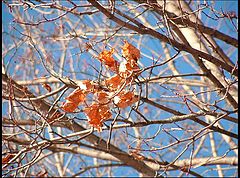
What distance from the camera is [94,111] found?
8.69 feet

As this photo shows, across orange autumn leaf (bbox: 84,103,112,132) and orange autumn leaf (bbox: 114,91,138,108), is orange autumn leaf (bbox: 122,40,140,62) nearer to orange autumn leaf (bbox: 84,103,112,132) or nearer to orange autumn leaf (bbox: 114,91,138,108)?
orange autumn leaf (bbox: 114,91,138,108)

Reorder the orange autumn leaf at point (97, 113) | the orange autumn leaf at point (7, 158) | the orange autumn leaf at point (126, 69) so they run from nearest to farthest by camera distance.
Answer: the orange autumn leaf at point (126, 69)
the orange autumn leaf at point (97, 113)
the orange autumn leaf at point (7, 158)

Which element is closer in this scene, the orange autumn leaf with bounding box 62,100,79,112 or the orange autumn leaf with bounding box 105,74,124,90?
the orange autumn leaf with bounding box 105,74,124,90

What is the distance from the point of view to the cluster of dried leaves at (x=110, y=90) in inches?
99.9

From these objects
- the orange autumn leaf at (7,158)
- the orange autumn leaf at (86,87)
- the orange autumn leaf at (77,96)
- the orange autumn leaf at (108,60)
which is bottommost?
the orange autumn leaf at (7,158)

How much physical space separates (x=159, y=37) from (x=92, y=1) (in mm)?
508

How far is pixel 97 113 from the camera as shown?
8.73 ft

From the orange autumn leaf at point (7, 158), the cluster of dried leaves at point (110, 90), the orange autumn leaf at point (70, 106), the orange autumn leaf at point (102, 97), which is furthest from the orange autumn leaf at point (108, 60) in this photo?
the orange autumn leaf at point (7, 158)

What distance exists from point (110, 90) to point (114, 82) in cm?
6

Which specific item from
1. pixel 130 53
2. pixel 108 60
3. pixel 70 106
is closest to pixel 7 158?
pixel 70 106

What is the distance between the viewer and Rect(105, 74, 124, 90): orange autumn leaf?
2.59 metres

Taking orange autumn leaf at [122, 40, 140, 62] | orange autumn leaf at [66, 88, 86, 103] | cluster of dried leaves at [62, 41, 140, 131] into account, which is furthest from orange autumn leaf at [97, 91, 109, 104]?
orange autumn leaf at [122, 40, 140, 62]

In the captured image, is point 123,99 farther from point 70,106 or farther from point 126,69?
point 70,106

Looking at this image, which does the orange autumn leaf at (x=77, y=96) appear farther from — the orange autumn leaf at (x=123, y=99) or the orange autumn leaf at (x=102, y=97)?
the orange autumn leaf at (x=123, y=99)
